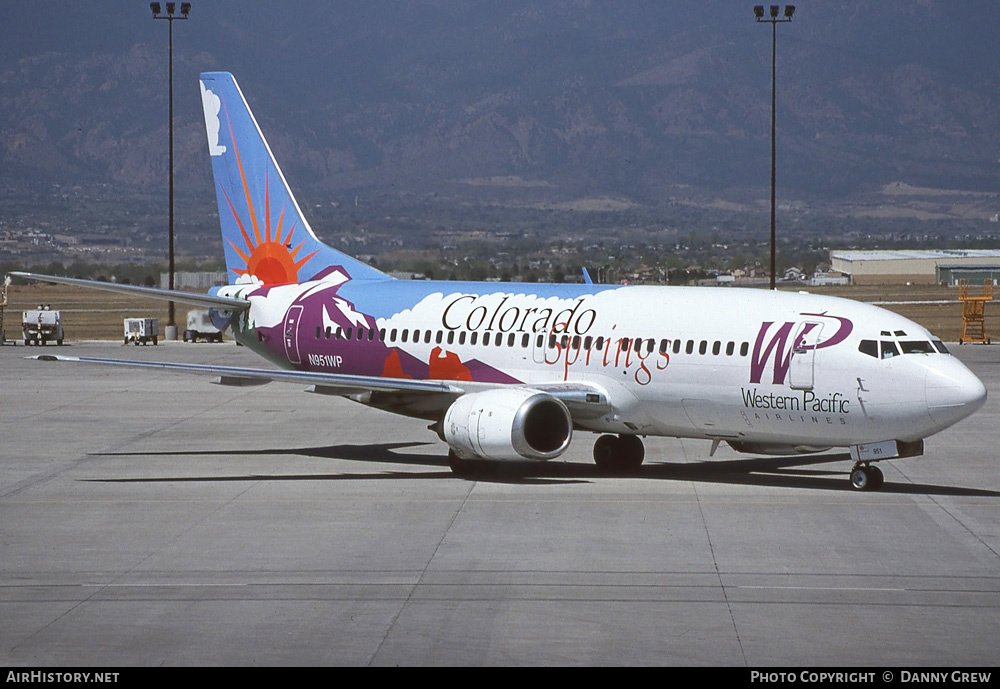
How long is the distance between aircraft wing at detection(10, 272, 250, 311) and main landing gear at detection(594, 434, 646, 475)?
9.70m

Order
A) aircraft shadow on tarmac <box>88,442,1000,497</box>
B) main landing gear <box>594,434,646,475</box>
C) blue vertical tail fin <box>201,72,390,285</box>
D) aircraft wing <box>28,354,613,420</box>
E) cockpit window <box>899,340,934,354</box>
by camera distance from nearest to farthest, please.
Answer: cockpit window <box>899,340,934,354</box> < aircraft shadow on tarmac <box>88,442,1000,497</box> < aircraft wing <box>28,354,613,420</box> < main landing gear <box>594,434,646,475</box> < blue vertical tail fin <box>201,72,390,285</box>

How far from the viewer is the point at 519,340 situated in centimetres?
3206

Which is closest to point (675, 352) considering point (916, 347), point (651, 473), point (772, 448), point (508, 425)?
point (772, 448)

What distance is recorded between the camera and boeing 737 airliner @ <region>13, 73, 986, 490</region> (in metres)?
27.5

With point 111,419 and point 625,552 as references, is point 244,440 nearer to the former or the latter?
point 111,419

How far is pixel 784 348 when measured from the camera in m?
28.3

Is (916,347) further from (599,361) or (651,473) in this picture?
(651,473)

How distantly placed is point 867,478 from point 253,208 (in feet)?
55.8

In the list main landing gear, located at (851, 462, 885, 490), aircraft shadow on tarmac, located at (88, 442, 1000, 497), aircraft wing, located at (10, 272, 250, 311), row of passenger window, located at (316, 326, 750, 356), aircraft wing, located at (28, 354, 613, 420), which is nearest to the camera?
main landing gear, located at (851, 462, 885, 490)

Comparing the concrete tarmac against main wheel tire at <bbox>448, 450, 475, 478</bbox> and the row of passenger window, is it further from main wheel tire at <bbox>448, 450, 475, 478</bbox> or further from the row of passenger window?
the row of passenger window

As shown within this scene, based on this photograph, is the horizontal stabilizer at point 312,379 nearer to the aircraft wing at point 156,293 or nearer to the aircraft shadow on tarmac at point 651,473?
the aircraft shadow on tarmac at point 651,473

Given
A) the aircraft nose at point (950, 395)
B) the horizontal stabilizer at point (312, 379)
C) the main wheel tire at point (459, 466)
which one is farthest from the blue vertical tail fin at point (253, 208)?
the aircraft nose at point (950, 395)

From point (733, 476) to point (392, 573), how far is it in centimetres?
1164

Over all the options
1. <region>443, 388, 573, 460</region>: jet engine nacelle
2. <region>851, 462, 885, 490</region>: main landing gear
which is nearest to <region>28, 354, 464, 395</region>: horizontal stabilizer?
<region>443, 388, 573, 460</region>: jet engine nacelle
